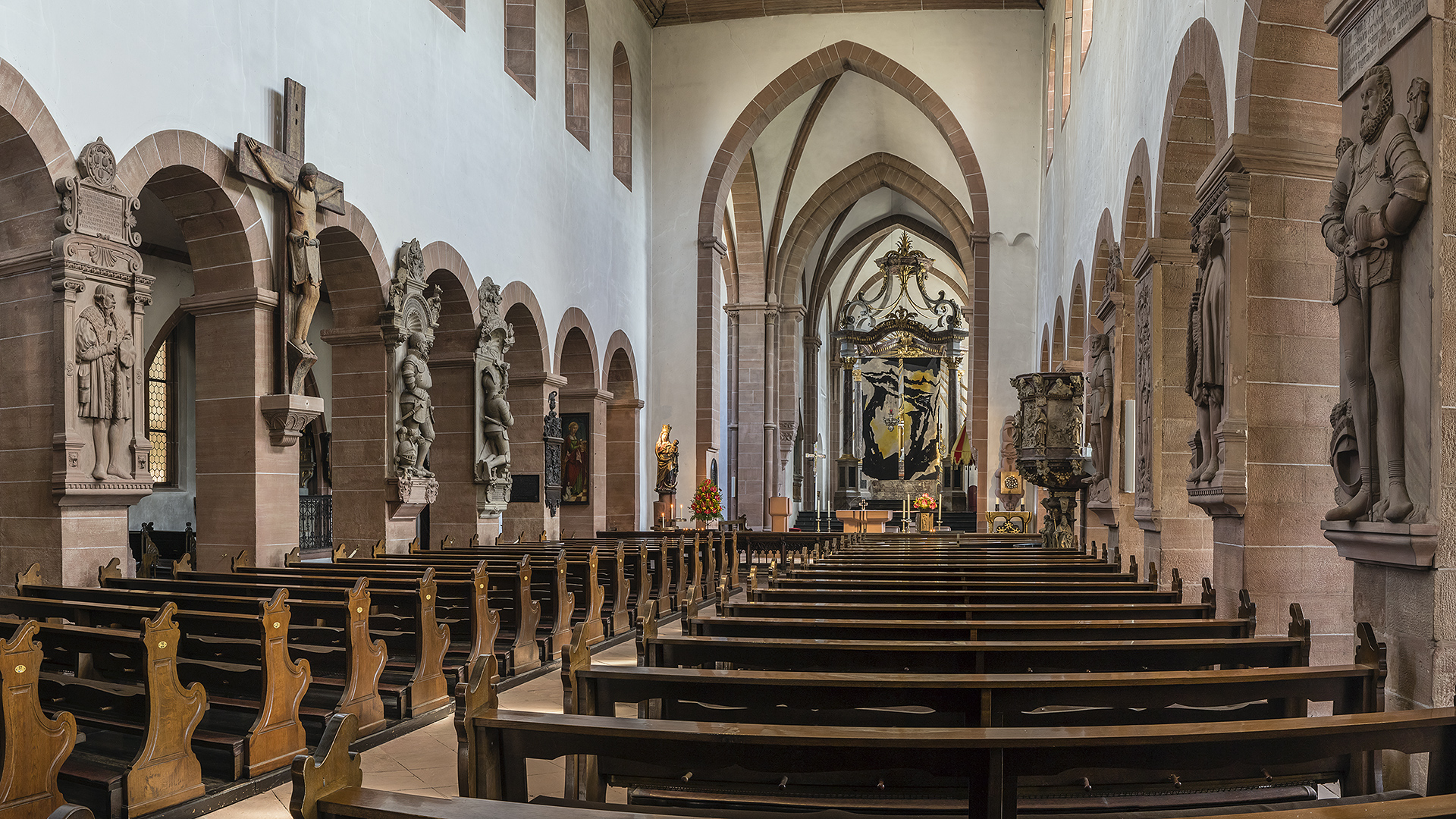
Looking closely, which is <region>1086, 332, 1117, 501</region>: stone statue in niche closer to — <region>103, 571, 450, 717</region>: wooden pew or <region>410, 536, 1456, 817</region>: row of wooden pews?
<region>410, 536, 1456, 817</region>: row of wooden pews

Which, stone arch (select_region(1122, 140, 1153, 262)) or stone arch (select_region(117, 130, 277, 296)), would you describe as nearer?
stone arch (select_region(117, 130, 277, 296))

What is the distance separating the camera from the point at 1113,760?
212 cm

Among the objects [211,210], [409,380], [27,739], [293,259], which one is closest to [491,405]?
[409,380]

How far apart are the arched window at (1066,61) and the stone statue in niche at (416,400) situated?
9.48 meters

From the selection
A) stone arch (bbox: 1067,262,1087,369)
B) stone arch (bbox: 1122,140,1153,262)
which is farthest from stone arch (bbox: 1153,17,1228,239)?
stone arch (bbox: 1067,262,1087,369)

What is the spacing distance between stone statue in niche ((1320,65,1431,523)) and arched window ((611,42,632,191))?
1453cm

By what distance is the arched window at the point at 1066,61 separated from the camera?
49.4 feet

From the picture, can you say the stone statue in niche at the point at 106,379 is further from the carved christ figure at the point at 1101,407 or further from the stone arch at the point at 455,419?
the carved christ figure at the point at 1101,407

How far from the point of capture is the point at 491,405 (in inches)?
496

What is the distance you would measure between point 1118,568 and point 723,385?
15479mm

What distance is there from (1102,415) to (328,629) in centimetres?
758

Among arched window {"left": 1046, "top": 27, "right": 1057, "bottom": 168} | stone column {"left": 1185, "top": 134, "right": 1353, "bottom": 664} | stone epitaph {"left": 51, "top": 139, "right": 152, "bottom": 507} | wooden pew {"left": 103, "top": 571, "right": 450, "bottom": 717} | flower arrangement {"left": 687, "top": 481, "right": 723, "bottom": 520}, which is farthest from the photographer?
flower arrangement {"left": 687, "top": 481, "right": 723, "bottom": 520}

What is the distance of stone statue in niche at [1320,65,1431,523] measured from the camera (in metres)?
3.60

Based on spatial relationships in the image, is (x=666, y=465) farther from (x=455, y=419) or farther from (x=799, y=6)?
(x=799, y=6)
